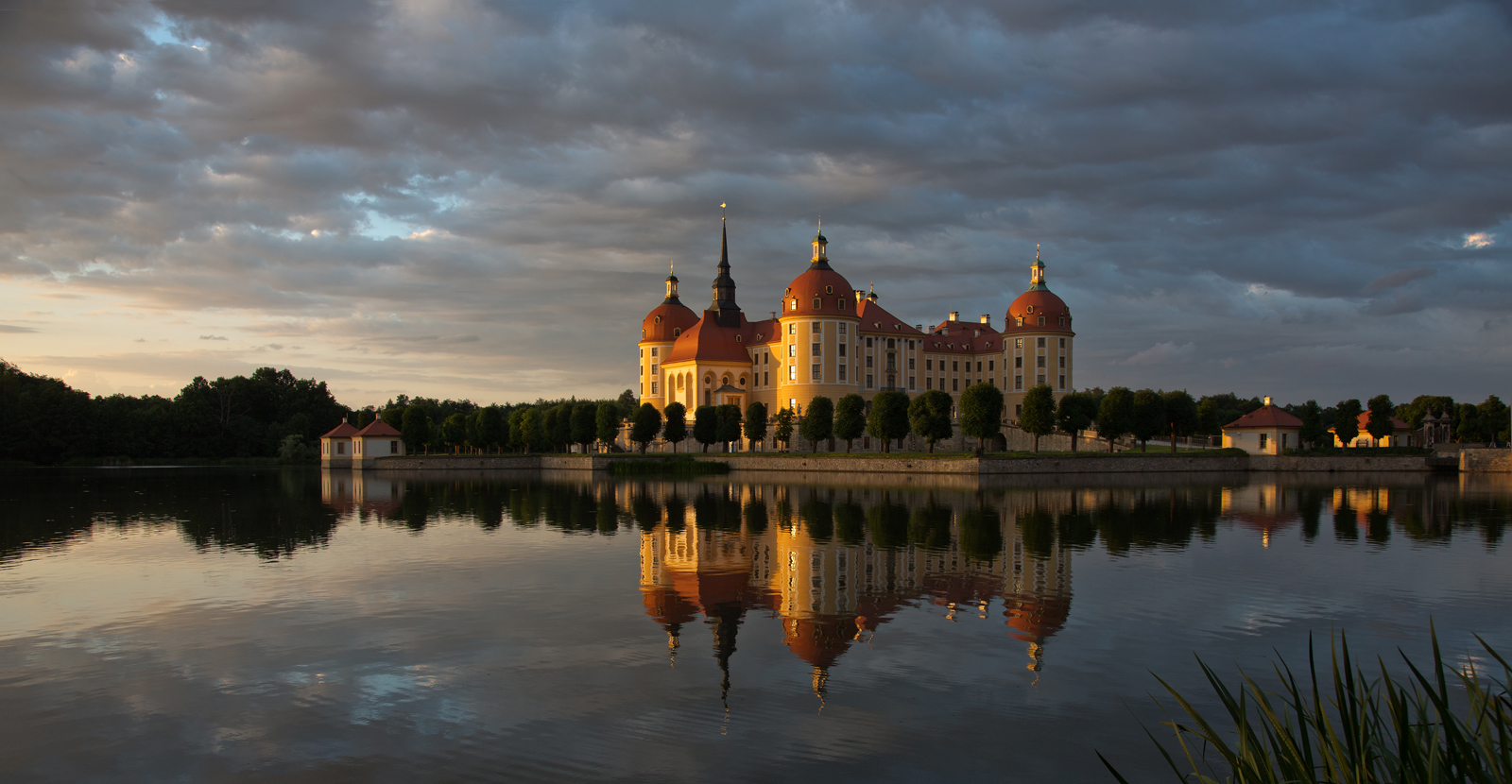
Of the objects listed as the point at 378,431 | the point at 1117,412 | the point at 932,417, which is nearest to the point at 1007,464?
the point at 932,417

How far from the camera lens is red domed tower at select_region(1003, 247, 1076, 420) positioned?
273ft

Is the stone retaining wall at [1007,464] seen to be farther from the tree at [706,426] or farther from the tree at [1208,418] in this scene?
the tree at [1208,418]

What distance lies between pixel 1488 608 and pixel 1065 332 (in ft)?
235

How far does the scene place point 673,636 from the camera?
41.7ft

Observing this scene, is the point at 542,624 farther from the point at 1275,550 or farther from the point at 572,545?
the point at 1275,550

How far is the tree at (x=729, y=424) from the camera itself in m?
73.1

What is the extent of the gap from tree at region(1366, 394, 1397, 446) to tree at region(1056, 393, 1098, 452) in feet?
89.4

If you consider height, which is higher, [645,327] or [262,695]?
[645,327]

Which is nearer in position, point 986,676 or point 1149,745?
point 1149,745

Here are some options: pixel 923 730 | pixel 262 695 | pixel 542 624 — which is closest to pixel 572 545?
pixel 542 624

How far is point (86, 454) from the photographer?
86.2 metres

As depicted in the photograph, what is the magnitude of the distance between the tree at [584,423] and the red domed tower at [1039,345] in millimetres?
35271

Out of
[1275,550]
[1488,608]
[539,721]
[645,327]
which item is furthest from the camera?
[645,327]

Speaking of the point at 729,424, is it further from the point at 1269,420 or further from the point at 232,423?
the point at 232,423
